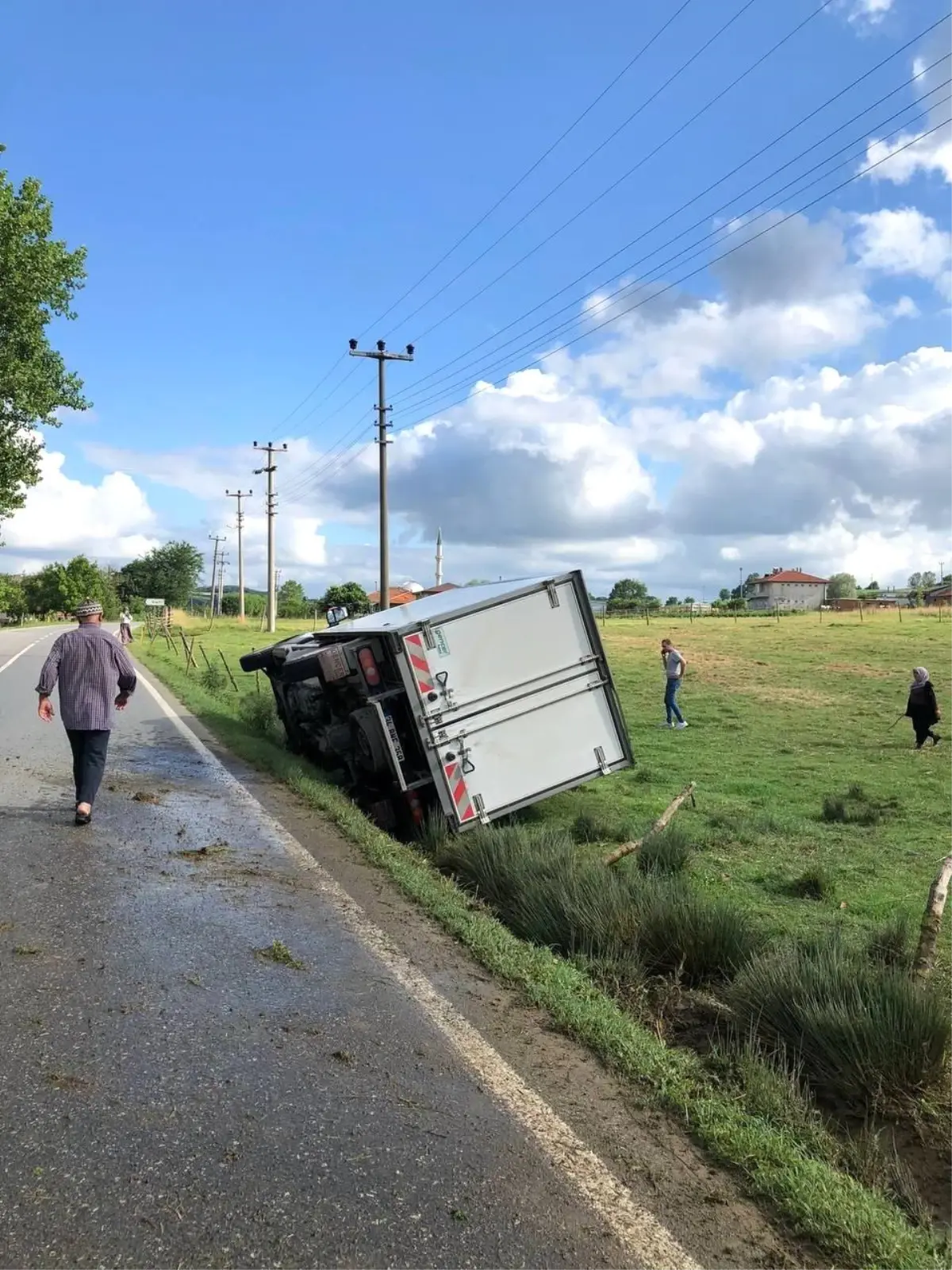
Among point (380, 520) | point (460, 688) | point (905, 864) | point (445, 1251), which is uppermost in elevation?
point (380, 520)

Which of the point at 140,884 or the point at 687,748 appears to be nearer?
the point at 140,884

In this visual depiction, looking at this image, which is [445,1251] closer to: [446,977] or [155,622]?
[446,977]

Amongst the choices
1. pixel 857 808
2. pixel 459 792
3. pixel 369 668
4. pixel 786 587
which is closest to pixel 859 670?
pixel 857 808

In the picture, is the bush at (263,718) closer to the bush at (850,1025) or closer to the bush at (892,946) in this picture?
the bush at (892,946)

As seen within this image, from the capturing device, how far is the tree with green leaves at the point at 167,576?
5182 inches

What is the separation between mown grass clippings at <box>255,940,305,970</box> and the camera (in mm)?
4781

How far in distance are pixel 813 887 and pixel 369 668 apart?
4293 millimetres

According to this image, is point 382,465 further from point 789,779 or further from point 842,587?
point 842,587

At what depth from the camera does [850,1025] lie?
3998mm

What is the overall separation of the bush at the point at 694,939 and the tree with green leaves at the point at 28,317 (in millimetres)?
25487

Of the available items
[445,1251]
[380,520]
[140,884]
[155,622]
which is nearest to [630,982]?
[445,1251]

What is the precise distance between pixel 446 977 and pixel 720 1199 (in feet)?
6.59

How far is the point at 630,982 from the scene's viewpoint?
5051 mm

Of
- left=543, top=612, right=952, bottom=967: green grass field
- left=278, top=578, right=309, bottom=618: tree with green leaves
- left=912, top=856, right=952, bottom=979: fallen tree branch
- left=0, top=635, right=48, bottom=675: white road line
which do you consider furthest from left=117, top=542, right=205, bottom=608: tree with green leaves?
left=912, top=856, right=952, bottom=979: fallen tree branch
